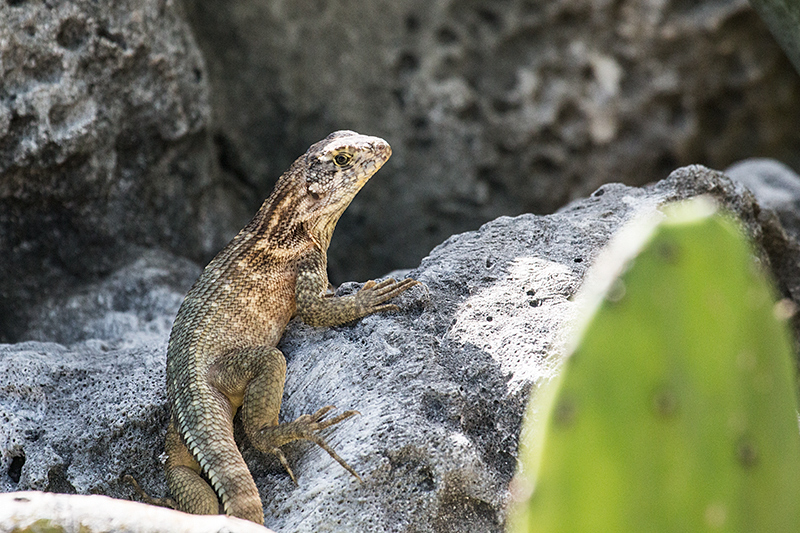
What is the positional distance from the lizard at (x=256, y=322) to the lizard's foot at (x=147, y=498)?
0.15 feet

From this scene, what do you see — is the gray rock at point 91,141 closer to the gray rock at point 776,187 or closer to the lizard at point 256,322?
the lizard at point 256,322

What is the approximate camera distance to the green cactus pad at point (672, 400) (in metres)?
1.26

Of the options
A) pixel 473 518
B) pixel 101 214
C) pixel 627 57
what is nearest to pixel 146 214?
pixel 101 214

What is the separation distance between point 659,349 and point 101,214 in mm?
4282

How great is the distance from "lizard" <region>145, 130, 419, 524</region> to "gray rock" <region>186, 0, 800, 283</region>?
2711 mm

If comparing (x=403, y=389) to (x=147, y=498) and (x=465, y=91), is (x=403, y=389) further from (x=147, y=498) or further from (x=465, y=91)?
(x=465, y=91)

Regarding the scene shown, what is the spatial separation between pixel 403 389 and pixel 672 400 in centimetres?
175

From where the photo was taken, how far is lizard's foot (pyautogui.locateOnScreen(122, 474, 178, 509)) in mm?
3062

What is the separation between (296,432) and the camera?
2971 mm

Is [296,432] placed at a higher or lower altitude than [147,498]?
higher

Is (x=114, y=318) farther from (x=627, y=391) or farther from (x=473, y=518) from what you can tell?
(x=627, y=391)

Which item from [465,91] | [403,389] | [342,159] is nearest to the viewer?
[403,389]

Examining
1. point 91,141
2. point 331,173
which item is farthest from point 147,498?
point 91,141

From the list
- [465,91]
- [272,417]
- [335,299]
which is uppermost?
[465,91]
